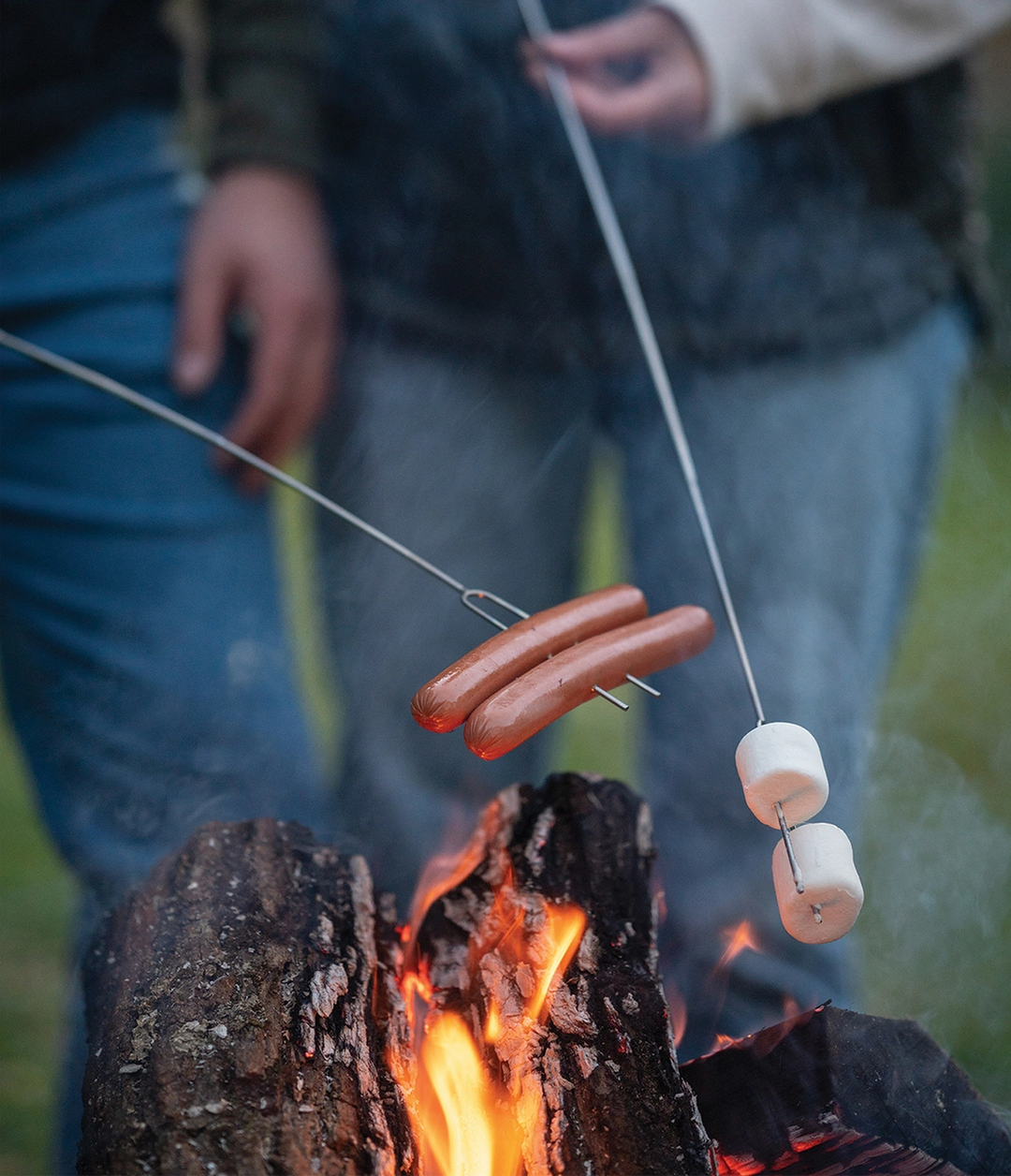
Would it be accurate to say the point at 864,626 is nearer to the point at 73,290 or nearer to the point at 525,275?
the point at 525,275

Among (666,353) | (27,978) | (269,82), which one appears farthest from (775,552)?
(27,978)

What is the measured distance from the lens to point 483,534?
64.0 inches

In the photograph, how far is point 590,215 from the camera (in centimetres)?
161

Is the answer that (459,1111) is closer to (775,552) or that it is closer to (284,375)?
(775,552)

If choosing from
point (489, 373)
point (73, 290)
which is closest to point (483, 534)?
point (489, 373)

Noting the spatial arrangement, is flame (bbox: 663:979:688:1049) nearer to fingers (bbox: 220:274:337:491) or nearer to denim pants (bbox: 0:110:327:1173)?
denim pants (bbox: 0:110:327:1173)

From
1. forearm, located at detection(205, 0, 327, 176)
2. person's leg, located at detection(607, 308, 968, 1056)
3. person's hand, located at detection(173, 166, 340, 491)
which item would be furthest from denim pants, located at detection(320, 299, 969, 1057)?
forearm, located at detection(205, 0, 327, 176)

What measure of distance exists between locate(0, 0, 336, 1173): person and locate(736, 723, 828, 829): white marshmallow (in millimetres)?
687

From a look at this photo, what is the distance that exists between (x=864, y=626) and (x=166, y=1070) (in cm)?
113

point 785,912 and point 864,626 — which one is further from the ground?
point 864,626

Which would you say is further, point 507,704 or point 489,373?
point 489,373

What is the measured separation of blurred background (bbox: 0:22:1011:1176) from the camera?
1.19m

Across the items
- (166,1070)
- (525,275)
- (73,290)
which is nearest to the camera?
(166,1070)

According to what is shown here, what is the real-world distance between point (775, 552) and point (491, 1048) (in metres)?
0.87
